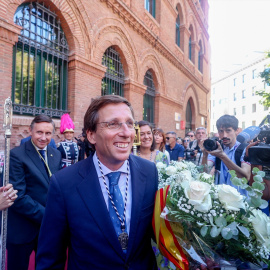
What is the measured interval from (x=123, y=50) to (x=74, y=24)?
263 cm

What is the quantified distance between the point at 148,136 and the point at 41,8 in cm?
527

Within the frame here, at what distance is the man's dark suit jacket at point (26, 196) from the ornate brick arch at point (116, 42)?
18.8 ft

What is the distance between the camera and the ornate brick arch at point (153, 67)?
34.4ft

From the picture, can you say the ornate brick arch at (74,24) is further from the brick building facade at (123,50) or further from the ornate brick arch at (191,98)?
the ornate brick arch at (191,98)

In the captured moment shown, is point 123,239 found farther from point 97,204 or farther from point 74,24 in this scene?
point 74,24

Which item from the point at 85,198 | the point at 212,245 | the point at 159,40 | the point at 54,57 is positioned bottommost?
the point at 212,245

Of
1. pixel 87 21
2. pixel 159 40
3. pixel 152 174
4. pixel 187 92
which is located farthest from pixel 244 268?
pixel 187 92

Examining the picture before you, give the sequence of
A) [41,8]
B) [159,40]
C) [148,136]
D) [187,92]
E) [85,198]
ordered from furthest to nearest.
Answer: [187,92], [159,40], [41,8], [148,136], [85,198]

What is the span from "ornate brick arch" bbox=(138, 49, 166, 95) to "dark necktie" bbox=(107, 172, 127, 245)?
903 centimetres

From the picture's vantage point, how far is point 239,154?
9.68 ft

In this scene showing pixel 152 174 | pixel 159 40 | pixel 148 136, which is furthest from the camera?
pixel 159 40

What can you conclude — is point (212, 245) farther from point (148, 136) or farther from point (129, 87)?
point (129, 87)

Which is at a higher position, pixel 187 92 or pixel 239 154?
pixel 187 92

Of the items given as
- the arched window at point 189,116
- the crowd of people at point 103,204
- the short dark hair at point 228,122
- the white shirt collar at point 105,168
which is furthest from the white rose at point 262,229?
the arched window at point 189,116
